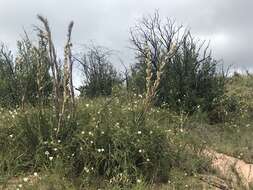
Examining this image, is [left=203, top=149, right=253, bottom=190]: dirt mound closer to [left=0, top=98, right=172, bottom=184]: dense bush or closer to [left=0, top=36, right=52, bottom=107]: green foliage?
[left=0, top=98, right=172, bottom=184]: dense bush

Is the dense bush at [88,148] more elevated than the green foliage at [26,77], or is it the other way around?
the green foliage at [26,77]

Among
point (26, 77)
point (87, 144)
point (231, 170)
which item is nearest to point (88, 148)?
point (87, 144)

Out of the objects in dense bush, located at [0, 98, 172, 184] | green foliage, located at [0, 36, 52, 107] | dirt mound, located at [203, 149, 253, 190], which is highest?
green foliage, located at [0, 36, 52, 107]

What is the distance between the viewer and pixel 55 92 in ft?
24.4

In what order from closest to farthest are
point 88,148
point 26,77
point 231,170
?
point 88,148 → point 231,170 → point 26,77

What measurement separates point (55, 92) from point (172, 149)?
175 centimetres

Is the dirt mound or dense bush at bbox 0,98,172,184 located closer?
dense bush at bbox 0,98,172,184

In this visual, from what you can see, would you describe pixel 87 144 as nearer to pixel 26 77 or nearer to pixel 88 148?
pixel 88 148

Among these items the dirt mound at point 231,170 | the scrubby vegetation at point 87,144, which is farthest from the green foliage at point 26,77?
the dirt mound at point 231,170

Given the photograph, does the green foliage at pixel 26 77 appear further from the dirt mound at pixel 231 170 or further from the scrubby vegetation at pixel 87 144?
the dirt mound at pixel 231 170

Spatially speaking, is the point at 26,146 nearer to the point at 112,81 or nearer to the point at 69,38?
the point at 69,38

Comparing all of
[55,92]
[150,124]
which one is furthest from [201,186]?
[55,92]

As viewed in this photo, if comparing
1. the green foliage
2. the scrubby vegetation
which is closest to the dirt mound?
the scrubby vegetation

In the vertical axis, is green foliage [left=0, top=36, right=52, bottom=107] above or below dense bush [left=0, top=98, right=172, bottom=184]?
above
